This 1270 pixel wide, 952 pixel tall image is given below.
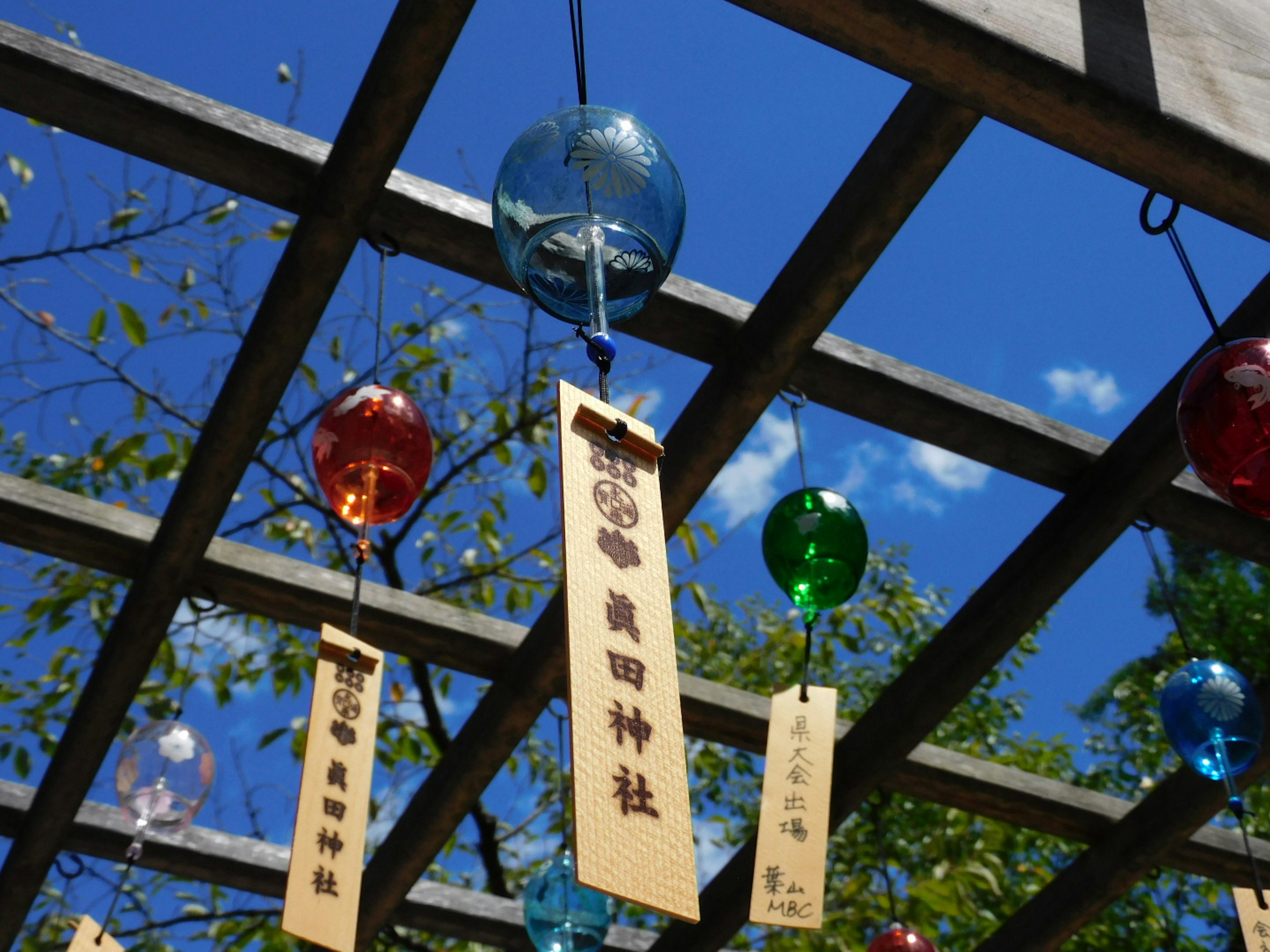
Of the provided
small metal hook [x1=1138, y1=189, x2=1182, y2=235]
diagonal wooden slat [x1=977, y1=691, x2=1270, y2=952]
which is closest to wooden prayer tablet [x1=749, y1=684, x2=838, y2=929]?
small metal hook [x1=1138, y1=189, x2=1182, y2=235]

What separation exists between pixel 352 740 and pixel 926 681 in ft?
4.37

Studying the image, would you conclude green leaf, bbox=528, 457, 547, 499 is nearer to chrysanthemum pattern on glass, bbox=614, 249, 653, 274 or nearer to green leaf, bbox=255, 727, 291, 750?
green leaf, bbox=255, 727, 291, 750

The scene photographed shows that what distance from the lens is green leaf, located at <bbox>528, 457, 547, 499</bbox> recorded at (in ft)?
12.0

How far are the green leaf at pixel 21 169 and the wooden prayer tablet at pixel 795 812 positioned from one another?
2234mm

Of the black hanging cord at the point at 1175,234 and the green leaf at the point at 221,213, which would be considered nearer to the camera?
the black hanging cord at the point at 1175,234

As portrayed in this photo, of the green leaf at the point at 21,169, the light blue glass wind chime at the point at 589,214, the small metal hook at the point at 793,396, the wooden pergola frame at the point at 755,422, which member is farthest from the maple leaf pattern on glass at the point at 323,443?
the green leaf at the point at 21,169

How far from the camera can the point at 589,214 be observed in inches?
43.6

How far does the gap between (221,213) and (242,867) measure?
1.72m

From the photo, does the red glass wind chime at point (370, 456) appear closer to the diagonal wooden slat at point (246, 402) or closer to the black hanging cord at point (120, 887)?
the diagonal wooden slat at point (246, 402)

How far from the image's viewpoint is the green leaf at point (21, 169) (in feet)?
10.1

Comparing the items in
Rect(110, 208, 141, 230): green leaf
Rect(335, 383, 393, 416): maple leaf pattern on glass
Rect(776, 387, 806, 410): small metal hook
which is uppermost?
Rect(110, 208, 141, 230): green leaf

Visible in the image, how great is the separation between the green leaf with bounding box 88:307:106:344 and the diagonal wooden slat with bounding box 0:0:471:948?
97 centimetres

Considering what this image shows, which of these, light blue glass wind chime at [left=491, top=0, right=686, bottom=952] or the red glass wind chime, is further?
the red glass wind chime

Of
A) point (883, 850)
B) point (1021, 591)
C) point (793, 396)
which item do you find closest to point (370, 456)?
point (793, 396)
